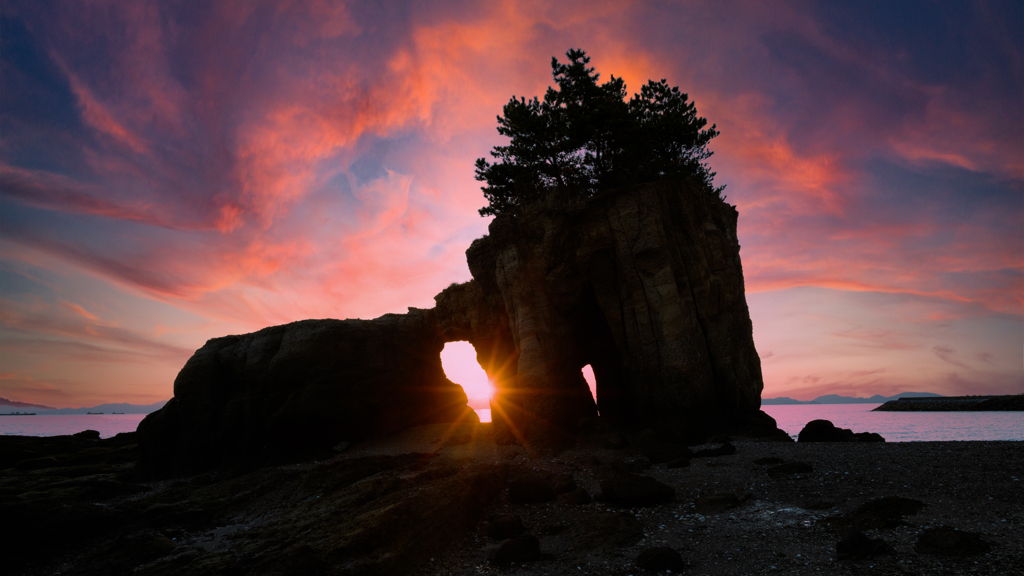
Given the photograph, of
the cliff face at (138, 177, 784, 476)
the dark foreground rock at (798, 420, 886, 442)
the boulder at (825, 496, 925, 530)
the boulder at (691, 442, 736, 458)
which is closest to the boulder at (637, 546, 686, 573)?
the boulder at (825, 496, 925, 530)

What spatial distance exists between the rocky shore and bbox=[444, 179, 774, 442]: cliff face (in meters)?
→ 4.92

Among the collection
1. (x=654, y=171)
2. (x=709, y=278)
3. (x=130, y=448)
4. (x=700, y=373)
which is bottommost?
(x=130, y=448)

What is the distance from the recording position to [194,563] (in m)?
10.3

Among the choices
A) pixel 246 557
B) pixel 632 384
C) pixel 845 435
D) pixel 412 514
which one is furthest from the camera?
pixel 632 384

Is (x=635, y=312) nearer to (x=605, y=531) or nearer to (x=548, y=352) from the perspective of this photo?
(x=548, y=352)

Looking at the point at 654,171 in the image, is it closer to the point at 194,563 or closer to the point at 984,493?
the point at 984,493

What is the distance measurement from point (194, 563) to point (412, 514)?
195 inches

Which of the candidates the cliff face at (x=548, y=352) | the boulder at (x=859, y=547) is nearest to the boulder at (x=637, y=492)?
the boulder at (x=859, y=547)

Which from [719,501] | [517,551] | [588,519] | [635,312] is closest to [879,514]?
[719,501]

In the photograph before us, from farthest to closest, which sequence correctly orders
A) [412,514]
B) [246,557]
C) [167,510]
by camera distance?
[167,510] → [412,514] → [246,557]

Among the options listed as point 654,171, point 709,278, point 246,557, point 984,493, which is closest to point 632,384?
point 709,278

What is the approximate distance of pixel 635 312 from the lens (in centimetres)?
2453

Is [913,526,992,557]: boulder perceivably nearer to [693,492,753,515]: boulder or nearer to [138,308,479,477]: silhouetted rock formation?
[693,492,753,515]: boulder

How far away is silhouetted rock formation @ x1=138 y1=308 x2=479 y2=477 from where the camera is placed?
1102 inches
